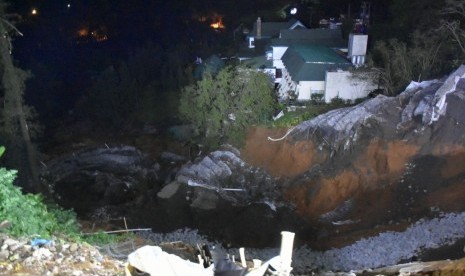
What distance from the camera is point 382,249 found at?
16.8 meters

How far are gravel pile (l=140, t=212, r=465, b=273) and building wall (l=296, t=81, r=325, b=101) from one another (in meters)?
12.1

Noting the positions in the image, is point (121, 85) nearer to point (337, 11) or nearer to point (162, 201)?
point (162, 201)

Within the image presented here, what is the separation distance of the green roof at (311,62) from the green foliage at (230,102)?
2.79 metres

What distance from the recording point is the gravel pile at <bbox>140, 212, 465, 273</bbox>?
1616 centimetres

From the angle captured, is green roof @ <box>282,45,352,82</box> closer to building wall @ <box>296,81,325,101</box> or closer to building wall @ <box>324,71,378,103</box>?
building wall @ <box>296,81,325,101</box>

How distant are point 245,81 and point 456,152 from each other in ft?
38.3

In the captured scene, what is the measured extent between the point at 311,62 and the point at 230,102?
649 cm

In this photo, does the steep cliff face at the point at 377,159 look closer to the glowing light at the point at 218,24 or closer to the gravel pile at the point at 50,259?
the gravel pile at the point at 50,259

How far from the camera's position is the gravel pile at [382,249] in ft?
53.0

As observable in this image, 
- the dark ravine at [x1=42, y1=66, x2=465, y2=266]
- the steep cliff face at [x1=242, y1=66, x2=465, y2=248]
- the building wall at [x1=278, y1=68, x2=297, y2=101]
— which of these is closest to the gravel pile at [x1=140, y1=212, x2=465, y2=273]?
the dark ravine at [x1=42, y1=66, x2=465, y2=266]

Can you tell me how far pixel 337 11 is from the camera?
1774 inches

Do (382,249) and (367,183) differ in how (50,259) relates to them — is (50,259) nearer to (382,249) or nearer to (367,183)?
(382,249)

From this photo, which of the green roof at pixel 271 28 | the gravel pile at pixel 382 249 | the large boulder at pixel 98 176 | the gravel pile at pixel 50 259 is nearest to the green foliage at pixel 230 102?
the large boulder at pixel 98 176

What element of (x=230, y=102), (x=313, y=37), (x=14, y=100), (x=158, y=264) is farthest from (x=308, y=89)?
(x=158, y=264)
